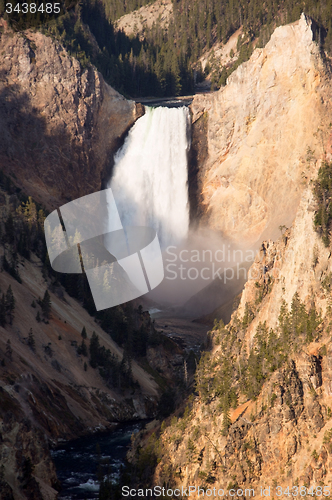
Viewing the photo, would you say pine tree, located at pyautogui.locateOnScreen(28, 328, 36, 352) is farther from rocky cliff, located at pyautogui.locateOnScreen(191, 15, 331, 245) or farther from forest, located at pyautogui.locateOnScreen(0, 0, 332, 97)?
forest, located at pyautogui.locateOnScreen(0, 0, 332, 97)

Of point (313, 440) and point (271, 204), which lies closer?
point (313, 440)

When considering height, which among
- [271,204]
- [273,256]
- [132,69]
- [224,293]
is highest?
[132,69]

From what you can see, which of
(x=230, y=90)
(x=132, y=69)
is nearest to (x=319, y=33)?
(x=230, y=90)

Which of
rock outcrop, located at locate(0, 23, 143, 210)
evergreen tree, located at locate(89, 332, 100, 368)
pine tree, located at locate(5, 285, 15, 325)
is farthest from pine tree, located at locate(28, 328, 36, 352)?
rock outcrop, located at locate(0, 23, 143, 210)

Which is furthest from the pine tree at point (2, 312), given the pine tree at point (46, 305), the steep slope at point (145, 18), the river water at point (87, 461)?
the steep slope at point (145, 18)

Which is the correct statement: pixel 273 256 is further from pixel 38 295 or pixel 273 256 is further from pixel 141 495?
pixel 38 295

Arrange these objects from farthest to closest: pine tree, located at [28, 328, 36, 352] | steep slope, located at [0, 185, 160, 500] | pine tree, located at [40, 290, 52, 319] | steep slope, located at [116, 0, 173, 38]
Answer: steep slope, located at [116, 0, 173, 38] < pine tree, located at [40, 290, 52, 319] < pine tree, located at [28, 328, 36, 352] < steep slope, located at [0, 185, 160, 500]

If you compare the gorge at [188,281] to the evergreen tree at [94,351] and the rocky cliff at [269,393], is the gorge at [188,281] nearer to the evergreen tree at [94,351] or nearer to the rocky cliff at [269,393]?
the rocky cliff at [269,393]
